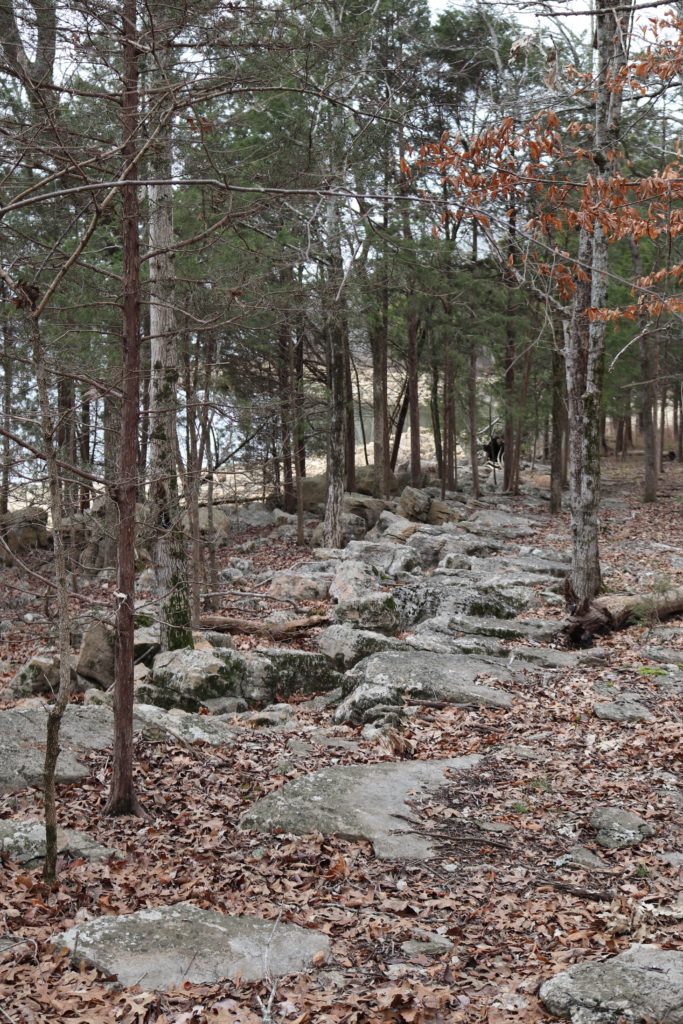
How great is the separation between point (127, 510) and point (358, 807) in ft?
9.69

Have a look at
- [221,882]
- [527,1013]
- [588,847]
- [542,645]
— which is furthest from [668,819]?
[542,645]

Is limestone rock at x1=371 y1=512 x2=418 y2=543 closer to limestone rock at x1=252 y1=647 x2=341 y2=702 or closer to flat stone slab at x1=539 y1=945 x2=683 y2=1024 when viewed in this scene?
limestone rock at x1=252 y1=647 x2=341 y2=702

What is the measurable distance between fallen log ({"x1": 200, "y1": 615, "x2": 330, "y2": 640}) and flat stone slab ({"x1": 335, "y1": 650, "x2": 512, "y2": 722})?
83.5 inches

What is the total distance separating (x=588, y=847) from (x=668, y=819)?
778 millimetres

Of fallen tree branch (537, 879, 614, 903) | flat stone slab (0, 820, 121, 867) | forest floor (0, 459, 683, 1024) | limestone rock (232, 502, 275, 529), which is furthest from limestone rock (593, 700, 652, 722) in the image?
limestone rock (232, 502, 275, 529)

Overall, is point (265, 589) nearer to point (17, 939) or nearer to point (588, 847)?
point (588, 847)

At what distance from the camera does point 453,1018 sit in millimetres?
3861

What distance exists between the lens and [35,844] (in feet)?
18.2

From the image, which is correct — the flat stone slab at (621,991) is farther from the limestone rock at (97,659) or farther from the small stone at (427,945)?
the limestone rock at (97,659)

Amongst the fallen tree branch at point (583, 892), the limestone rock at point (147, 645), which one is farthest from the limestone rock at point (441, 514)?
the fallen tree branch at point (583, 892)

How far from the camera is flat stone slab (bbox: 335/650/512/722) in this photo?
9.36 meters

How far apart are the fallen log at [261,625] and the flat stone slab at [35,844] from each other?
5976 mm

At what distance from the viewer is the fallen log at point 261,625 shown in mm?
12531

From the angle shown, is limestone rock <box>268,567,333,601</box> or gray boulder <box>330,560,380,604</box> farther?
limestone rock <box>268,567,333,601</box>
